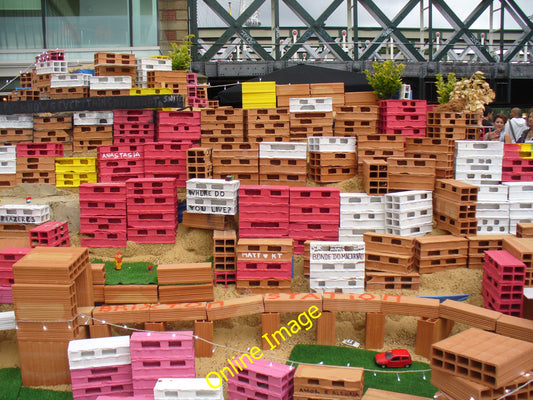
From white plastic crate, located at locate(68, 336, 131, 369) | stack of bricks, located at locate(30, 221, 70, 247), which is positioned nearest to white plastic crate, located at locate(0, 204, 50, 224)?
stack of bricks, located at locate(30, 221, 70, 247)

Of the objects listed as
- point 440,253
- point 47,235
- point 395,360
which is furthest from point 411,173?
point 47,235

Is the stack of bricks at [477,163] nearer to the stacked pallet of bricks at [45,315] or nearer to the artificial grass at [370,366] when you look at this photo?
the artificial grass at [370,366]

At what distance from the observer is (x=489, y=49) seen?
28.7 m

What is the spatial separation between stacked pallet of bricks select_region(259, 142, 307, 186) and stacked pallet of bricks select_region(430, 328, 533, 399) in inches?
273

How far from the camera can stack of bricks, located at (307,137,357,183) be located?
48.0ft

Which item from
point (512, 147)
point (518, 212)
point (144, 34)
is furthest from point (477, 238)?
point (144, 34)

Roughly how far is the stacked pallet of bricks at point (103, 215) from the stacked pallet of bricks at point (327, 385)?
6.35 m

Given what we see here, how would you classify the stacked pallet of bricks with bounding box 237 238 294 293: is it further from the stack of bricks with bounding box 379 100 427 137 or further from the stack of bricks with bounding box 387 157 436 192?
the stack of bricks with bounding box 379 100 427 137

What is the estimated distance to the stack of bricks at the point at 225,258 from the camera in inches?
482

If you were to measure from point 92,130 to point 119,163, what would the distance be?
83.7 inches

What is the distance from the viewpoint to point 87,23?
75.0ft

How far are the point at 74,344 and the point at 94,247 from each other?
13.1ft

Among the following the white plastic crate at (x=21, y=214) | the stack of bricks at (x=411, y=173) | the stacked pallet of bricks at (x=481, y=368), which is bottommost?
the stacked pallet of bricks at (x=481, y=368)

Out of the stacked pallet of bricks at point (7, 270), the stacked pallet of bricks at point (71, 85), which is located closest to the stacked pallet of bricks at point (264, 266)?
the stacked pallet of bricks at point (7, 270)
